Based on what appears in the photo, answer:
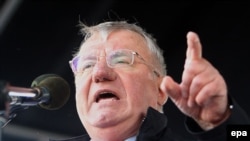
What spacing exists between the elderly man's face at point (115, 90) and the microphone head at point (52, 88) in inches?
5.8

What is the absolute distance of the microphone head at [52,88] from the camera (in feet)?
5.52

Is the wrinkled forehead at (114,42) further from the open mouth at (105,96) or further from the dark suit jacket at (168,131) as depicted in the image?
the dark suit jacket at (168,131)

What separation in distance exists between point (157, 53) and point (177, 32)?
0.67 metres

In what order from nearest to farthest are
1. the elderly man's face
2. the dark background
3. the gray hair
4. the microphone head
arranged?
the microphone head, the elderly man's face, the gray hair, the dark background

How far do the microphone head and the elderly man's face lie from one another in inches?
5.8

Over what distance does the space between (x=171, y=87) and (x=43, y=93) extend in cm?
48

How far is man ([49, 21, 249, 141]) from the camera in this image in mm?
1434

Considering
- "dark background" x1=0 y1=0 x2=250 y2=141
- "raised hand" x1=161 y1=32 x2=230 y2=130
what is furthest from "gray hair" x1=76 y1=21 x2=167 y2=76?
"raised hand" x1=161 y1=32 x2=230 y2=130

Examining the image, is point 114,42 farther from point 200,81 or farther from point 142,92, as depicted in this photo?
point 200,81

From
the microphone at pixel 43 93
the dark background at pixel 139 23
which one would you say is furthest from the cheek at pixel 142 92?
the dark background at pixel 139 23

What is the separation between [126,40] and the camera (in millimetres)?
2086

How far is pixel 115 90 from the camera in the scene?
190 centimetres

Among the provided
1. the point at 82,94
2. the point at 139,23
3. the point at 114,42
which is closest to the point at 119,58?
the point at 114,42

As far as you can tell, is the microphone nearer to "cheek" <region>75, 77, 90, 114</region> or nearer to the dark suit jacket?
"cheek" <region>75, 77, 90, 114</region>
